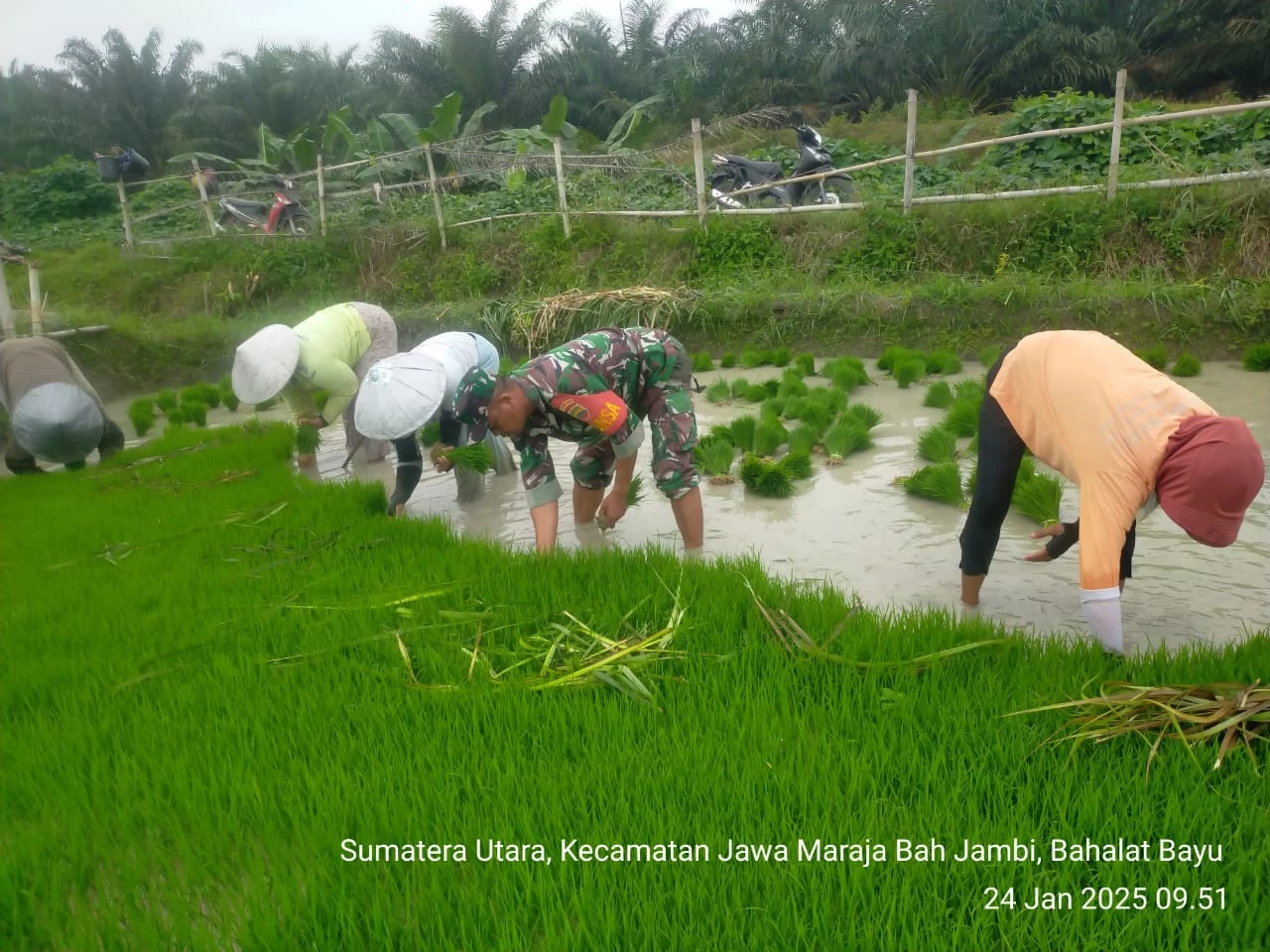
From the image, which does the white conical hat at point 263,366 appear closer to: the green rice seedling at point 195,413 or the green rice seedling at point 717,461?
the green rice seedling at point 717,461

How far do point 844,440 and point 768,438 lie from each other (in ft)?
1.22

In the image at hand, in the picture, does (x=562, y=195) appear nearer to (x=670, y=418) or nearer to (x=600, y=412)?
(x=670, y=418)

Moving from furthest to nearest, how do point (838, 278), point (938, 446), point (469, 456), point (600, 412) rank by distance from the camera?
1. point (838, 278)
2. point (938, 446)
3. point (469, 456)
4. point (600, 412)

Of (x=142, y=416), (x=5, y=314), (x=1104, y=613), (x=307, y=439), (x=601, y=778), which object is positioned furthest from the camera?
(x=142, y=416)

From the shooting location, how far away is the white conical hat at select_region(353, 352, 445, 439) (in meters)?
3.04

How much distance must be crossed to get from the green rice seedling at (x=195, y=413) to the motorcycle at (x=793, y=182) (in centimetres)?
573

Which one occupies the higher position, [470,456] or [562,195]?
[562,195]

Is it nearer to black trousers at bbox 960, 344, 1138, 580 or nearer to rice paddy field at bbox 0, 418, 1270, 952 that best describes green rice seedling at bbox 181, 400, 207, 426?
rice paddy field at bbox 0, 418, 1270, 952

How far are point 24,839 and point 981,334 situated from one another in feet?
21.3

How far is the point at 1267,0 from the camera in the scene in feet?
42.7

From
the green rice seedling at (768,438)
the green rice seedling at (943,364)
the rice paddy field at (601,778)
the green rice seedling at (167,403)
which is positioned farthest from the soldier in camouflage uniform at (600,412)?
the green rice seedling at (167,403)

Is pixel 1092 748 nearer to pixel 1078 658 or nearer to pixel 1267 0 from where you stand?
pixel 1078 658

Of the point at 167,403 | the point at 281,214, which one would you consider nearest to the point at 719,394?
the point at 167,403

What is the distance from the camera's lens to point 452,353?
3.83 m
